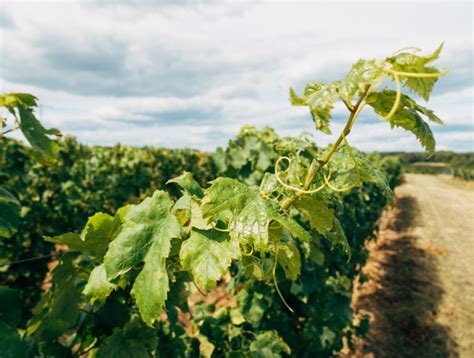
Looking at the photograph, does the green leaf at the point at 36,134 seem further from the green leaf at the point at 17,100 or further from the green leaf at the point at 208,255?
the green leaf at the point at 208,255

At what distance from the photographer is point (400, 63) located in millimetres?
831

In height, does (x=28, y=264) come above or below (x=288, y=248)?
below

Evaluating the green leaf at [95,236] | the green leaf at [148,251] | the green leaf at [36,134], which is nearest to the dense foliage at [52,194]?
the green leaf at [36,134]

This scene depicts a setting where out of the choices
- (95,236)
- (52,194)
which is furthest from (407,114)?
(52,194)

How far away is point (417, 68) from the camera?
0.84m

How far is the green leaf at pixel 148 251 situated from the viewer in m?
1.12

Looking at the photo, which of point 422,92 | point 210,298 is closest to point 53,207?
point 210,298

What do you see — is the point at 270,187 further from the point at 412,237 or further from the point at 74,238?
the point at 412,237

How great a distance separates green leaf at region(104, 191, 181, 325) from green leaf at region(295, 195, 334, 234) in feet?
1.54

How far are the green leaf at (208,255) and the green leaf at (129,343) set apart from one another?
79 centimetres

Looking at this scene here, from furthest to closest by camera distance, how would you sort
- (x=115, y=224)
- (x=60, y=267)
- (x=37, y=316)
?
(x=37, y=316) < (x=60, y=267) < (x=115, y=224)

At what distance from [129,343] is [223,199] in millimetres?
1055

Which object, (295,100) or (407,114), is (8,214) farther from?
(407,114)

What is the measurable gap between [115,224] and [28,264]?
17.9ft
